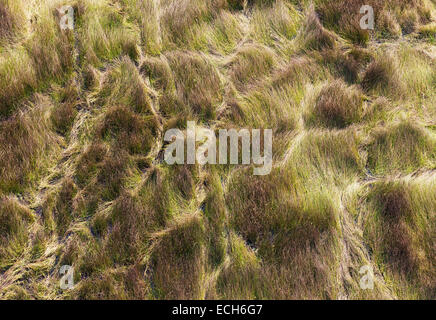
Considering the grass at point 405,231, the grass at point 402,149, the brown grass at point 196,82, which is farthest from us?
the brown grass at point 196,82

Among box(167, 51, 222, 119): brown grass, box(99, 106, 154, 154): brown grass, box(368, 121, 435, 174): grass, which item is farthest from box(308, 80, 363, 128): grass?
box(99, 106, 154, 154): brown grass

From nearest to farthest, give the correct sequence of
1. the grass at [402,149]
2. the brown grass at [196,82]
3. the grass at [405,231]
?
1. the grass at [405,231]
2. the grass at [402,149]
3. the brown grass at [196,82]

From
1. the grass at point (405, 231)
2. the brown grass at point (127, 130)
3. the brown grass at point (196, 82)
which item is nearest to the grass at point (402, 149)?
the grass at point (405, 231)

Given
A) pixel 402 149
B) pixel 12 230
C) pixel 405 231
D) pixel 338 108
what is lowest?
pixel 405 231

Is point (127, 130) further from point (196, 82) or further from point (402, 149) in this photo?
point (402, 149)

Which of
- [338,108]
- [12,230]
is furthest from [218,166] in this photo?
[12,230]

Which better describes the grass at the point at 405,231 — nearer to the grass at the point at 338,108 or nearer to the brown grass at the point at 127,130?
the grass at the point at 338,108
